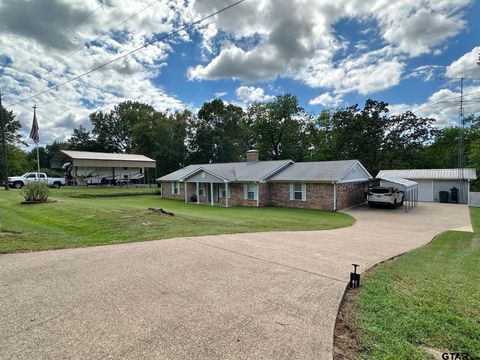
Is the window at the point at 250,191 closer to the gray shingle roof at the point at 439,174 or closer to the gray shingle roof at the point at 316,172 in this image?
the gray shingle roof at the point at 316,172

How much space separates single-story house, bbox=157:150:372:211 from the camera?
20362mm

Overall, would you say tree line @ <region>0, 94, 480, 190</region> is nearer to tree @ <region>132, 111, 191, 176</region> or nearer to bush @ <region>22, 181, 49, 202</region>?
tree @ <region>132, 111, 191, 176</region>

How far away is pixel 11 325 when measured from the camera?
11.2ft

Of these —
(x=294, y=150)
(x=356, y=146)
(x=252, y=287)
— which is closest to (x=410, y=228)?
(x=252, y=287)

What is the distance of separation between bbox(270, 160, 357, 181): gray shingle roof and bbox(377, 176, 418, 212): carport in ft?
9.75

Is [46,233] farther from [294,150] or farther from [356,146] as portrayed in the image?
[294,150]

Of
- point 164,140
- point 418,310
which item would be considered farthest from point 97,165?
point 418,310

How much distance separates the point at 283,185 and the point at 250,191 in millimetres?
2769

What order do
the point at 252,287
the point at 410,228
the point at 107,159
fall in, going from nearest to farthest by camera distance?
the point at 252,287 → the point at 410,228 → the point at 107,159

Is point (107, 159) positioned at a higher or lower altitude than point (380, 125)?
lower

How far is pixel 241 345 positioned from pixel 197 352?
490 mm

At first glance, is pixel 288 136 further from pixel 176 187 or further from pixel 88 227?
pixel 88 227

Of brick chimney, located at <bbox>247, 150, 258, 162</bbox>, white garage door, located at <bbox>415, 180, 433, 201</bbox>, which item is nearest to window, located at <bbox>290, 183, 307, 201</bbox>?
brick chimney, located at <bbox>247, 150, 258, 162</bbox>

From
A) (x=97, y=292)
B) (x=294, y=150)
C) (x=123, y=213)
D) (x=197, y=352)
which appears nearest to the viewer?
(x=197, y=352)
